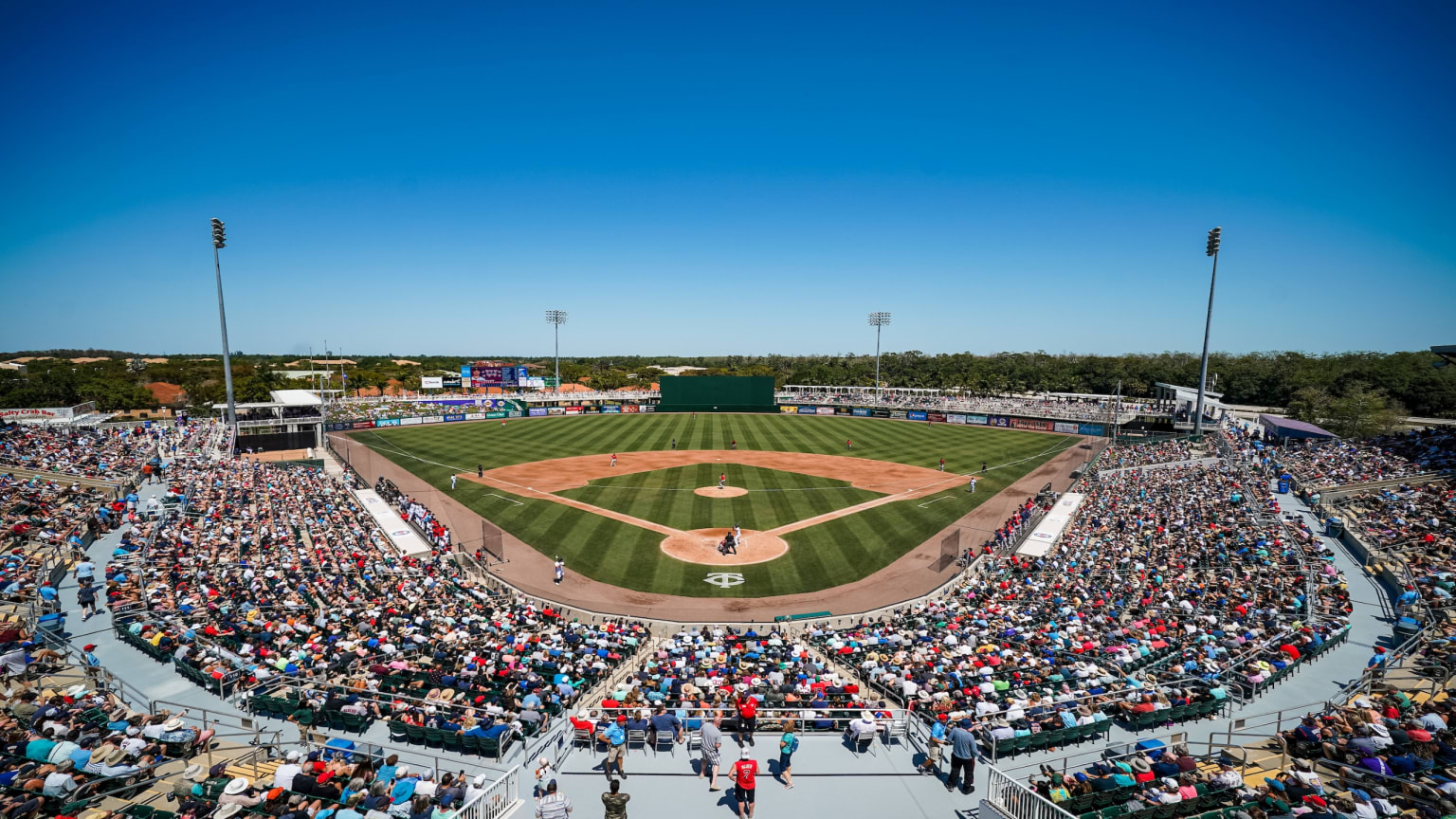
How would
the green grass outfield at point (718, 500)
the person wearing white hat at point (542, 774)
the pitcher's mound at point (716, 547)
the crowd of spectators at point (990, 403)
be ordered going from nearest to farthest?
the person wearing white hat at point (542, 774) < the pitcher's mound at point (716, 547) < the green grass outfield at point (718, 500) < the crowd of spectators at point (990, 403)

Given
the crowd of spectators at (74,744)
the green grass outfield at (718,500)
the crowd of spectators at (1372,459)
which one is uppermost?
the crowd of spectators at (1372,459)

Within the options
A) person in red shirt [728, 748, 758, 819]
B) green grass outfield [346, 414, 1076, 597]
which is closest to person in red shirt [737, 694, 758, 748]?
person in red shirt [728, 748, 758, 819]

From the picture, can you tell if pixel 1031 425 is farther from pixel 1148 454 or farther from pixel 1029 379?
pixel 1029 379

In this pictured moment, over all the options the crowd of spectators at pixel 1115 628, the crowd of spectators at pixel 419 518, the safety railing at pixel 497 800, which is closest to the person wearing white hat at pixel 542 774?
the safety railing at pixel 497 800

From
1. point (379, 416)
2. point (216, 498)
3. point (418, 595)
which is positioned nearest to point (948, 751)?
point (418, 595)

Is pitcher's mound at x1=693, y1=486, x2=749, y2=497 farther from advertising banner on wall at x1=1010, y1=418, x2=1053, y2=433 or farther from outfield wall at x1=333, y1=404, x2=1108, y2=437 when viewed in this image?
advertising banner on wall at x1=1010, y1=418, x2=1053, y2=433

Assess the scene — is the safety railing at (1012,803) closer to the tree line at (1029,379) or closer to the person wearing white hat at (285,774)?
the person wearing white hat at (285,774)
